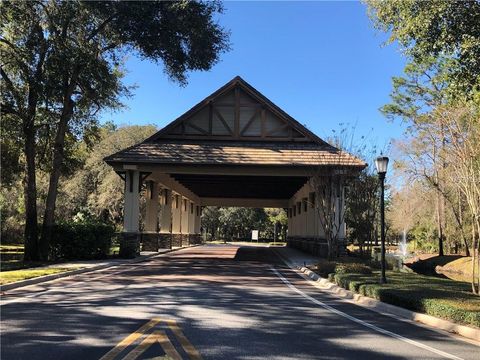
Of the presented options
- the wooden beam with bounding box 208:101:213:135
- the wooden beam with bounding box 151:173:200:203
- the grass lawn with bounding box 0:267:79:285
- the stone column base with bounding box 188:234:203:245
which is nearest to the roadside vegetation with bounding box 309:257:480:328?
the grass lawn with bounding box 0:267:79:285

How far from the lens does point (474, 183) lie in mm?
12867

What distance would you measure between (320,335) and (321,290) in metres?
6.84

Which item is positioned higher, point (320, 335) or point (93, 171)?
point (93, 171)

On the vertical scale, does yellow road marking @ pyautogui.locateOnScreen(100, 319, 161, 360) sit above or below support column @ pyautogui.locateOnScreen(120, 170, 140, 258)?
below

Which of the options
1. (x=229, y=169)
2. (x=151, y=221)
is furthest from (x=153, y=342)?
(x=151, y=221)

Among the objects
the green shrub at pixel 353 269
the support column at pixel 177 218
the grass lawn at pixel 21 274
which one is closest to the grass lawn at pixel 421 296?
the green shrub at pixel 353 269

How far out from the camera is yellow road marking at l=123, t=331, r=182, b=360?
6717 millimetres

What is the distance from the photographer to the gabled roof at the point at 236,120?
91.8 feet

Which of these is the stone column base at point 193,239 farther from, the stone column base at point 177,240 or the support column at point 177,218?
the stone column base at point 177,240

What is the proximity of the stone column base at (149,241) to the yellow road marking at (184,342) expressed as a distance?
862 inches

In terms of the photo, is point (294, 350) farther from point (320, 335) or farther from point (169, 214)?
point (169, 214)

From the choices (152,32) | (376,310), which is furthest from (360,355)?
(152,32)

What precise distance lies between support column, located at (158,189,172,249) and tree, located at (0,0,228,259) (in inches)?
508

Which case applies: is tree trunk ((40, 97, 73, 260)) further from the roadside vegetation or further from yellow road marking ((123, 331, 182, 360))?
yellow road marking ((123, 331, 182, 360))
